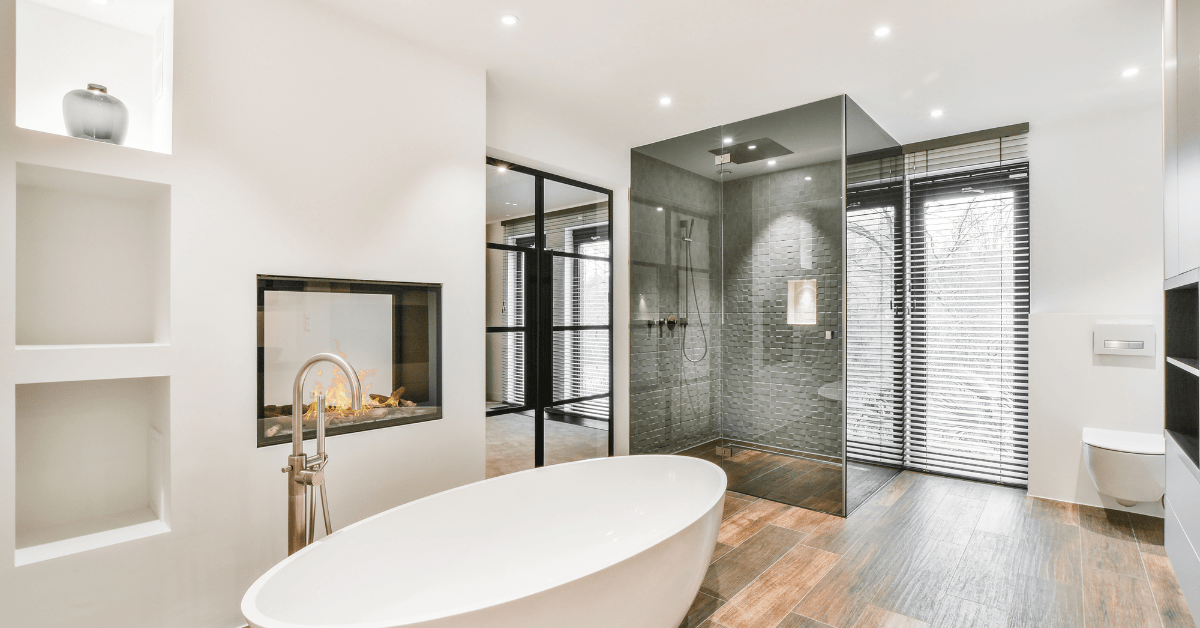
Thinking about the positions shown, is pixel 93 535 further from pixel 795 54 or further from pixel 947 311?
pixel 947 311

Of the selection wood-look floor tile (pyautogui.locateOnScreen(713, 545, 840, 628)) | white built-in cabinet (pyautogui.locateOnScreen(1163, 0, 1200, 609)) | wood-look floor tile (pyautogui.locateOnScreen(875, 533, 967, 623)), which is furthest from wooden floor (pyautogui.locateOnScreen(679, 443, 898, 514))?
white built-in cabinet (pyautogui.locateOnScreen(1163, 0, 1200, 609))

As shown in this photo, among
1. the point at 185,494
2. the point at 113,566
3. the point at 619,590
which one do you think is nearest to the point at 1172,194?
the point at 619,590

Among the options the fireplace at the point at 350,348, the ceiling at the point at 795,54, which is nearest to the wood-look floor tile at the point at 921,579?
the fireplace at the point at 350,348

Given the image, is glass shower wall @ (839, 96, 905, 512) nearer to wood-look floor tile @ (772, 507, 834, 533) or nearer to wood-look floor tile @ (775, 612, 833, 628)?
wood-look floor tile @ (772, 507, 834, 533)

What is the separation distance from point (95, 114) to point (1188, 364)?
389 centimetres

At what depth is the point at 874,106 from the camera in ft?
11.4

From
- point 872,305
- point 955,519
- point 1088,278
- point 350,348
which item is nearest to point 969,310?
point 1088,278

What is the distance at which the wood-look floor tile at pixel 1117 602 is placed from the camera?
217 centimetres

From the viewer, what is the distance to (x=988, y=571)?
2611 millimetres

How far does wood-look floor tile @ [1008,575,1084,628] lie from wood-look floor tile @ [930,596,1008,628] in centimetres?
4

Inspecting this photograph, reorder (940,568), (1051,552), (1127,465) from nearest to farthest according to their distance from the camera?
(940,568) < (1051,552) < (1127,465)

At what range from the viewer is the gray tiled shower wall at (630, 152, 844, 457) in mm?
3396

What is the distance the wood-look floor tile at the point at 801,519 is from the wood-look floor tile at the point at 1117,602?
1204 millimetres

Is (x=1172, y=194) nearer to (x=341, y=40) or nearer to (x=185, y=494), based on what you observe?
(x=341, y=40)
